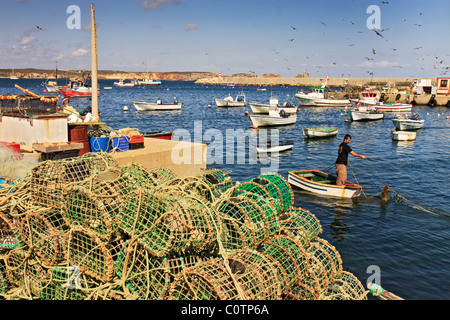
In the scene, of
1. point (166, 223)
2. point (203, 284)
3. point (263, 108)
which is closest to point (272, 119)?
point (263, 108)

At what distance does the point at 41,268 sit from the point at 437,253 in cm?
1032

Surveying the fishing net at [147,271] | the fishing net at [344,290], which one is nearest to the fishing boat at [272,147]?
the fishing net at [344,290]

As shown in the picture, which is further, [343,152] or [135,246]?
[343,152]

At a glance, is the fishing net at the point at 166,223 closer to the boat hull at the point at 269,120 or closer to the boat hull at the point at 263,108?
the boat hull at the point at 269,120

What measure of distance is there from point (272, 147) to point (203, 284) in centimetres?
2067

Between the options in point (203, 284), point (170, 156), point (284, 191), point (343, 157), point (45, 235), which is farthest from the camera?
point (343, 157)

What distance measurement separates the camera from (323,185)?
14891 mm

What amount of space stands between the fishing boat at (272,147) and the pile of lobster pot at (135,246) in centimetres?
1824

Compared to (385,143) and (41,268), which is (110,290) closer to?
(41,268)

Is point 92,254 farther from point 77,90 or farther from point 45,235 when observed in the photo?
point 77,90

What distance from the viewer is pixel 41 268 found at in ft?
17.0

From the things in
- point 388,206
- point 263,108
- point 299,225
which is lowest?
point 388,206

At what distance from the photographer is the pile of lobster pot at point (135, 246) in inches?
179
